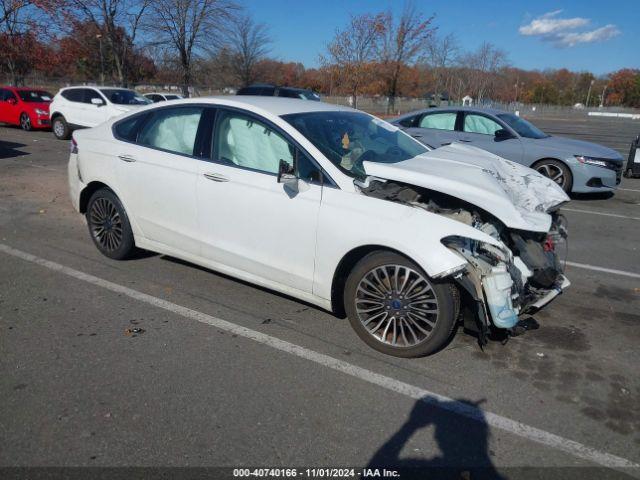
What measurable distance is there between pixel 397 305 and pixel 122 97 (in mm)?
14570

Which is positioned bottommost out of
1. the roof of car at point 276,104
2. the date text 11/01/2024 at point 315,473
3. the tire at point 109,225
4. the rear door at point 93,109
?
the date text 11/01/2024 at point 315,473

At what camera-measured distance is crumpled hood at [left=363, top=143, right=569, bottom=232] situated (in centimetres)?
333

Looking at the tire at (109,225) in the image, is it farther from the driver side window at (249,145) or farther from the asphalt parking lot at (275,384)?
the driver side window at (249,145)

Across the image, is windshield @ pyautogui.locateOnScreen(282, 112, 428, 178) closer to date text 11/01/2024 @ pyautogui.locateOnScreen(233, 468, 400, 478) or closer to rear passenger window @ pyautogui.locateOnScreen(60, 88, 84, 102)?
date text 11/01/2024 @ pyautogui.locateOnScreen(233, 468, 400, 478)

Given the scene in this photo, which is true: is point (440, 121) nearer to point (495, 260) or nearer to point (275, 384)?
point (495, 260)

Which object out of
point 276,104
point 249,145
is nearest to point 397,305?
point 249,145

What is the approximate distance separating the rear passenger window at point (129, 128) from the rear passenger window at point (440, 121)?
658cm

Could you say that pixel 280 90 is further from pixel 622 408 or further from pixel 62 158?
pixel 622 408

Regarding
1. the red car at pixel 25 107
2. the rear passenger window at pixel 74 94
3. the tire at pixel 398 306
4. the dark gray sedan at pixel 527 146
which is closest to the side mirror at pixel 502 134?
the dark gray sedan at pixel 527 146

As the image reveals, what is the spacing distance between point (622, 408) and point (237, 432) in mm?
2282

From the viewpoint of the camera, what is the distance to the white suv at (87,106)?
15.0 metres

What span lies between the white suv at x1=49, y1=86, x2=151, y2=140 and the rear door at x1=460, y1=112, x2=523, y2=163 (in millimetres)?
10089

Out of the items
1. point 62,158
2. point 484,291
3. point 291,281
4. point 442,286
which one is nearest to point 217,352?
point 291,281

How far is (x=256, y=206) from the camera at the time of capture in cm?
381
